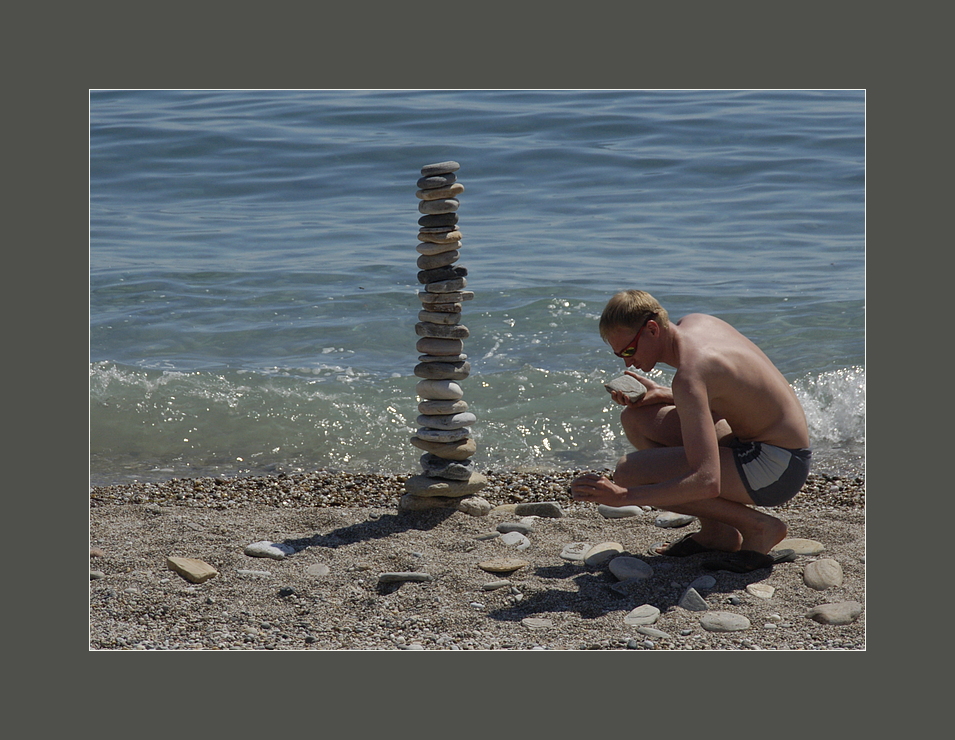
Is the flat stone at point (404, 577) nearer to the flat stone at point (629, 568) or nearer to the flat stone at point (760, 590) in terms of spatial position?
the flat stone at point (629, 568)

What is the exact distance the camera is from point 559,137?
51.4 ft

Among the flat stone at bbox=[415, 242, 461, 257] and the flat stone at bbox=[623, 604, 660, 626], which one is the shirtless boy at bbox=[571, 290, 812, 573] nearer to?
the flat stone at bbox=[623, 604, 660, 626]

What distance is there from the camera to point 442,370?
5.86m

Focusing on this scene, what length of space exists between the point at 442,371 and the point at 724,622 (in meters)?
2.46

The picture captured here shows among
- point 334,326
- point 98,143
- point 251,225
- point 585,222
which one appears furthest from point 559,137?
point 98,143

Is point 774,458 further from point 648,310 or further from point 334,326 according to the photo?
point 334,326

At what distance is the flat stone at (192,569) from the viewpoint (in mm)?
4910

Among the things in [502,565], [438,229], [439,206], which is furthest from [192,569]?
[439,206]

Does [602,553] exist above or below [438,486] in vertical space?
below

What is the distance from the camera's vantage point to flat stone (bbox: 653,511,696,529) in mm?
5676

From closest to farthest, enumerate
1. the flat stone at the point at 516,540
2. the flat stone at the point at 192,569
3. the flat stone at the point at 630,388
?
the flat stone at the point at 192,569, the flat stone at the point at 630,388, the flat stone at the point at 516,540

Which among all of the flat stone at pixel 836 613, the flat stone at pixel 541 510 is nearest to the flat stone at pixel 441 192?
the flat stone at pixel 541 510

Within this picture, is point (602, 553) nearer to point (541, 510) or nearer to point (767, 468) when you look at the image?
point (541, 510)

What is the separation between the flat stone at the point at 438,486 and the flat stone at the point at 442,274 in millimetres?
1324
